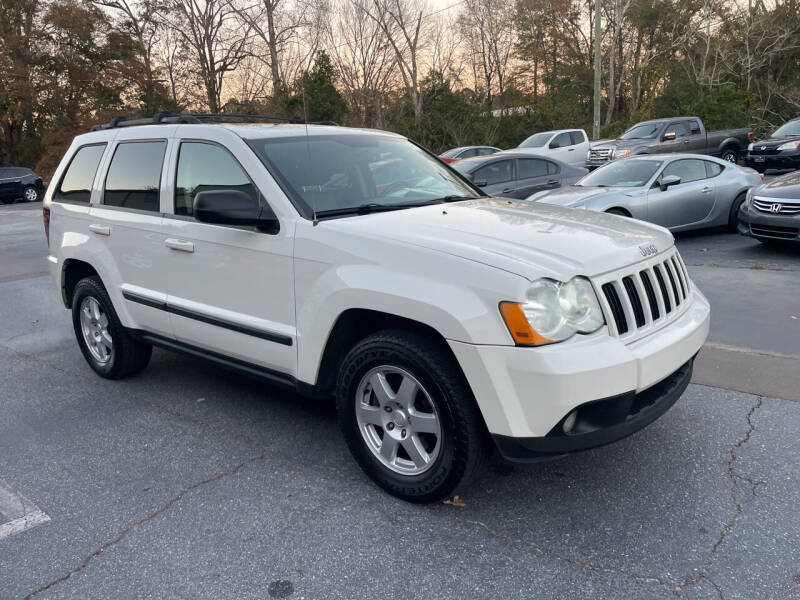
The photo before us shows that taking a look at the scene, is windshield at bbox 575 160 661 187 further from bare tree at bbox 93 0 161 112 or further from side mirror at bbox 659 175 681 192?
bare tree at bbox 93 0 161 112

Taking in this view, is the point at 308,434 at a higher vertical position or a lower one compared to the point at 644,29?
lower

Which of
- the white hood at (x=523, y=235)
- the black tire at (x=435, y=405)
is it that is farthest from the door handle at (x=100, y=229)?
the black tire at (x=435, y=405)

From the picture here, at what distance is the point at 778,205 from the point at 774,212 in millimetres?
99

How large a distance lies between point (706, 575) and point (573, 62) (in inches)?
1624

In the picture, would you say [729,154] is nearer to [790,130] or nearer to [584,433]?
[790,130]

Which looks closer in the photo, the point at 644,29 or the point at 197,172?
the point at 197,172

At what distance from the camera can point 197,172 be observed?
412 centimetres

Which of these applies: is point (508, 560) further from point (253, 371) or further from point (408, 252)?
point (253, 371)

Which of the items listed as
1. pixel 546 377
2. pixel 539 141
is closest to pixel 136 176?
pixel 546 377

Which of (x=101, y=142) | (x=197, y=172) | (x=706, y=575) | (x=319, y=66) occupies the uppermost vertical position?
(x=319, y=66)

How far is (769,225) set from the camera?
855 centimetres

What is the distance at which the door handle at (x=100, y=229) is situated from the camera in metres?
4.73

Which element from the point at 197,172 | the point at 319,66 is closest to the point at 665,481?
the point at 197,172

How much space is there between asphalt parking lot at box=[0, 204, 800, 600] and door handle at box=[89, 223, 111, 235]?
1.17 m
